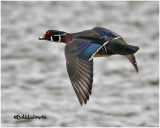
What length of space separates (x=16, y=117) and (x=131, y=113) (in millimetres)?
1673

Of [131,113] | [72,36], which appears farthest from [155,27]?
[72,36]

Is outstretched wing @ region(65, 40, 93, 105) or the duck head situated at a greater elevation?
the duck head

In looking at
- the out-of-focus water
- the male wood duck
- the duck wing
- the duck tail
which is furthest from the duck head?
the out-of-focus water

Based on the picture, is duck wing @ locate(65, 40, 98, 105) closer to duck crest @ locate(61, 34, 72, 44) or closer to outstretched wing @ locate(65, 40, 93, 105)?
outstretched wing @ locate(65, 40, 93, 105)

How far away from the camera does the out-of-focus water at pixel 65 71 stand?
317 inches

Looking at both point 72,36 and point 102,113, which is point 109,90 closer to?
point 102,113

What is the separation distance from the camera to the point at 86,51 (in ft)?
17.7

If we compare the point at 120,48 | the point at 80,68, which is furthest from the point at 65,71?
the point at 80,68

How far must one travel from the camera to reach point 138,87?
8742mm

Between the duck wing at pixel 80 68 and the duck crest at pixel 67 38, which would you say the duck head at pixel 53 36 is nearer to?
the duck crest at pixel 67 38

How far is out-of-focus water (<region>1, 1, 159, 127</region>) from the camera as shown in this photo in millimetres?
8062

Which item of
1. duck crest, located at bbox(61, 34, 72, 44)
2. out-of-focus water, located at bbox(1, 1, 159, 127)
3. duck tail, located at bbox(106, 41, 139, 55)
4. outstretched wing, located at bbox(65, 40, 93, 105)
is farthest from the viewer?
out-of-focus water, located at bbox(1, 1, 159, 127)

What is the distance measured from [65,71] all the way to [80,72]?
11.6 ft

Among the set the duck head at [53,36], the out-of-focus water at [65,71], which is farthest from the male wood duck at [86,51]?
the out-of-focus water at [65,71]
